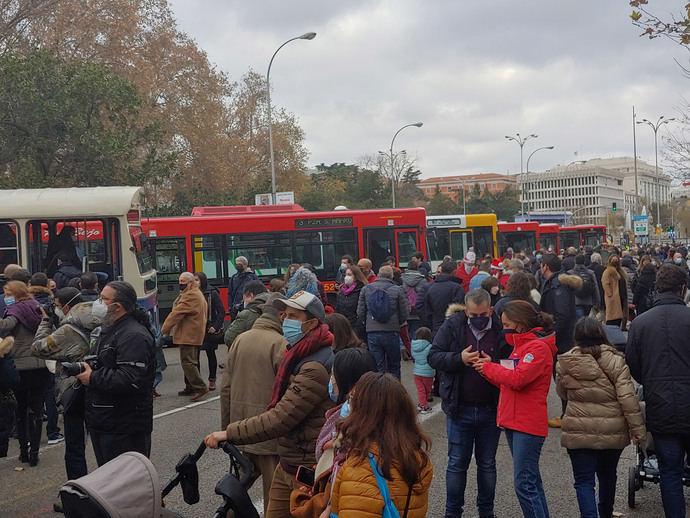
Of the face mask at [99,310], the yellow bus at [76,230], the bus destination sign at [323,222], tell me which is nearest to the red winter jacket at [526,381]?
the face mask at [99,310]

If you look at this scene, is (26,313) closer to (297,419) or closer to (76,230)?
(297,419)

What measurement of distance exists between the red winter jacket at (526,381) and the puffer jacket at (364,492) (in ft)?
6.40

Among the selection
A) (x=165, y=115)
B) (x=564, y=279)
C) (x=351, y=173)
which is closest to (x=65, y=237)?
(x=564, y=279)

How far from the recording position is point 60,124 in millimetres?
23406

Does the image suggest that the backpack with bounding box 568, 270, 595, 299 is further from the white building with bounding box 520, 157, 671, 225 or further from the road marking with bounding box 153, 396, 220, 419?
the white building with bounding box 520, 157, 671, 225

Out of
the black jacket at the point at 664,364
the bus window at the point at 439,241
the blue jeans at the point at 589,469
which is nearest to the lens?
the black jacket at the point at 664,364

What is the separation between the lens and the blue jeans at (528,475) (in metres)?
4.96

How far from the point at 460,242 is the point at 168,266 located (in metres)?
12.5

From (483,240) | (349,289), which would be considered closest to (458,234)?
(483,240)

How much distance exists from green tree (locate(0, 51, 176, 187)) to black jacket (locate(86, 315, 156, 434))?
63.9ft

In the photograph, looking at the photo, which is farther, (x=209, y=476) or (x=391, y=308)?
(x=391, y=308)

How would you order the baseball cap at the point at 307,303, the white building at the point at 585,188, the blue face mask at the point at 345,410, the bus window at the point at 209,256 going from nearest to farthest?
1. the blue face mask at the point at 345,410
2. the baseball cap at the point at 307,303
3. the bus window at the point at 209,256
4. the white building at the point at 585,188

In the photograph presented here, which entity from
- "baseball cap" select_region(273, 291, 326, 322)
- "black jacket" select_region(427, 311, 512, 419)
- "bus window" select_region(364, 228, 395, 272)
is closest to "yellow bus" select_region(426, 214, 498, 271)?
"bus window" select_region(364, 228, 395, 272)

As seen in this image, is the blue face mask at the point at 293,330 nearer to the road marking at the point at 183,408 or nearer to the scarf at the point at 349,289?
the road marking at the point at 183,408
